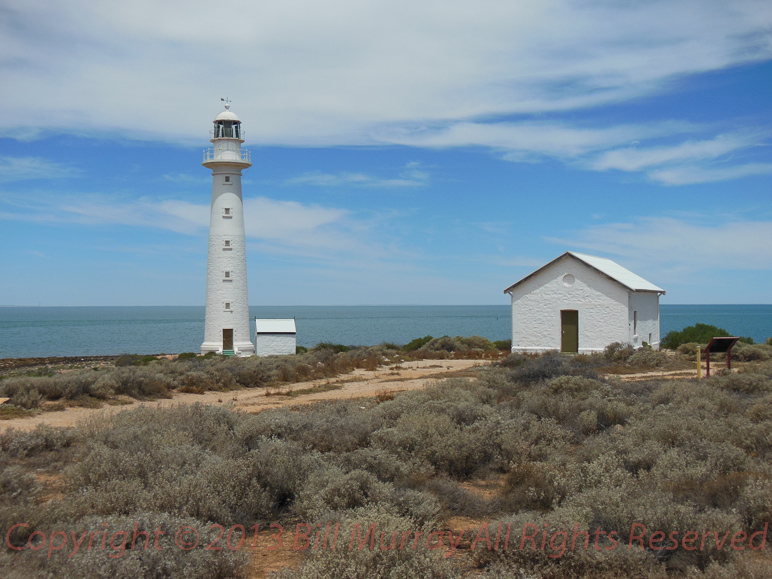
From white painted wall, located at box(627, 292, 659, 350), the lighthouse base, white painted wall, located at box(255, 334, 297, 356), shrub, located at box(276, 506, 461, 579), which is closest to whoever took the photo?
shrub, located at box(276, 506, 461, 579)

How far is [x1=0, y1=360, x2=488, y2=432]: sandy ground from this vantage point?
12.8 metres

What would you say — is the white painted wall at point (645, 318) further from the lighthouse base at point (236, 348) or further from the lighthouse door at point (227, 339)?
the lighthouse door at point (227, 339)

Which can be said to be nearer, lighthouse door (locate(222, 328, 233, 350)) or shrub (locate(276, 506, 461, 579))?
shrub (locate(276, 506, 461, 579))

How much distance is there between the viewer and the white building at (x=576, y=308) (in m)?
24.8

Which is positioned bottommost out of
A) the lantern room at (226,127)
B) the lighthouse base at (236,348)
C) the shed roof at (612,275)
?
the lighthouse base at (236,348)

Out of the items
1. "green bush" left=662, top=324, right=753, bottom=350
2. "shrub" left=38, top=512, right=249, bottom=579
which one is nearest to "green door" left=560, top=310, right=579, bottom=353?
"green bush" left=662, top=324, right=753, bottom=350

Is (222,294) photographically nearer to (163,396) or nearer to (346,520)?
(163,396)

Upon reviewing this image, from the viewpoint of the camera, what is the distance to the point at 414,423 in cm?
850

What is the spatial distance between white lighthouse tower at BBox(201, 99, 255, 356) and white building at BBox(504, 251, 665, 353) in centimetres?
1264

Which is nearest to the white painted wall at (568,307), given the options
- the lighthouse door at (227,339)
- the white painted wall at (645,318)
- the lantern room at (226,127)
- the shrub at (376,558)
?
the white painted wall at (645,318)

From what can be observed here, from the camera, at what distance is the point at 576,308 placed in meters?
25.5

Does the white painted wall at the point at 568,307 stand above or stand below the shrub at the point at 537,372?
above

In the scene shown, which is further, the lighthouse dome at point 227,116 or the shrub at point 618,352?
the lighthouse dome at point 227,116

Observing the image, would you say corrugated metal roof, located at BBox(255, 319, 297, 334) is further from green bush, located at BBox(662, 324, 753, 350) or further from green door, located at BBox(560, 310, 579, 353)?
green bush, located at BBox(662, 324, 753, 350)
